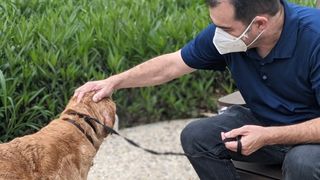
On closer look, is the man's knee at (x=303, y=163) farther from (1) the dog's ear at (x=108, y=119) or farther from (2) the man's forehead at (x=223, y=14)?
(1) the dog's ear at (x=108, y=119)

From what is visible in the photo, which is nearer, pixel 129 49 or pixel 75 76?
pixel 75 76

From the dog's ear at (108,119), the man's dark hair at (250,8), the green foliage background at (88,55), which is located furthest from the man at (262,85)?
the green foliage background at (88,55)

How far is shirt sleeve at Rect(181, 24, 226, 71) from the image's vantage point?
3.49m

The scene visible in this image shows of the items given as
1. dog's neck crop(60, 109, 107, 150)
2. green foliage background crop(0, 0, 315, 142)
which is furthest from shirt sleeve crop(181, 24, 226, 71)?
green foliage background crop(0, 0, 315, 142)

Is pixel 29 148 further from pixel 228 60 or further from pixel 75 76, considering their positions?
pixel 75 76

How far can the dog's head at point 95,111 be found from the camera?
3.13 m

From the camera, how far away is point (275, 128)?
302cm

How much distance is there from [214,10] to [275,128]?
0.64 m

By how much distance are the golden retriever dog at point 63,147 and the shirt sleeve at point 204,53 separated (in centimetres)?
58

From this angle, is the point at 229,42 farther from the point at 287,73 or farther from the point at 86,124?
the point at 86,124

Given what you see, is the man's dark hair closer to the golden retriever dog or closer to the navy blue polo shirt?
the navy blue polo shirt

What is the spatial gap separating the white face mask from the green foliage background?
1728 millimetres

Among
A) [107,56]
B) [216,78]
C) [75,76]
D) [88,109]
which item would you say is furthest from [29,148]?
[216,78]

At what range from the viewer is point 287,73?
10.3ft
